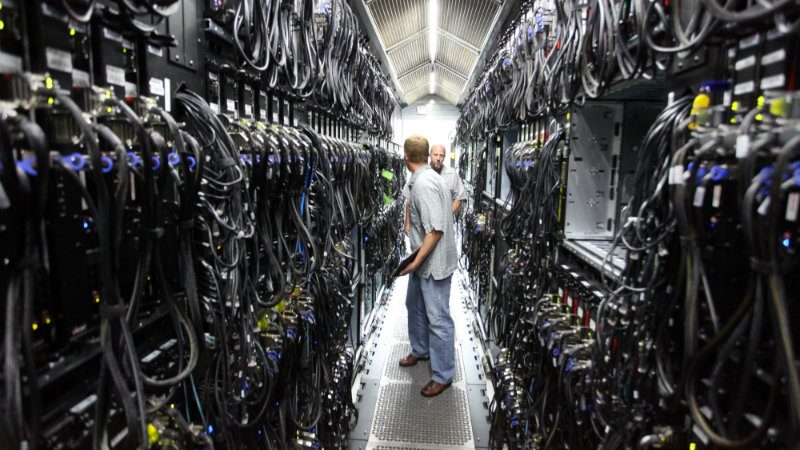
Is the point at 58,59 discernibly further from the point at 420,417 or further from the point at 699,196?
the point at 420,417

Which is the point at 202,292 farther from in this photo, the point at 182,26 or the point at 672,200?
the point at 672,200

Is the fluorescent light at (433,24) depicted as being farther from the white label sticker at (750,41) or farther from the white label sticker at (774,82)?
the white label sticker at (774,82)

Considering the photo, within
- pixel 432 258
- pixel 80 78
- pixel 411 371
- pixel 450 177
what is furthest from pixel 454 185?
pixel 80 78

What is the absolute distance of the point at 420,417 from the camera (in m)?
3.87

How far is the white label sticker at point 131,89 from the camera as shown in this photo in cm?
139

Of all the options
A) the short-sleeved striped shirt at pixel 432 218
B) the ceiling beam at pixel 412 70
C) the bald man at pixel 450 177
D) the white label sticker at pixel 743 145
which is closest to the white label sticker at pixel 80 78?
the white label sticker at pixel 743 145

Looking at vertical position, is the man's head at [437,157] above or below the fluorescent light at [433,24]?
below

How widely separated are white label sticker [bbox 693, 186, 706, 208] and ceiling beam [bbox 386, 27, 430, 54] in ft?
21.9

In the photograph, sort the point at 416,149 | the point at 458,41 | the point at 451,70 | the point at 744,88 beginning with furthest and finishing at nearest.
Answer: the point at 451,70 < the point at 458,41 < the point at 416,149 < the point at 744,88

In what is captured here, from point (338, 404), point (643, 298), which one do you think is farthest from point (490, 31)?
point (643, 298)

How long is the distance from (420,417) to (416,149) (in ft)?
7.50

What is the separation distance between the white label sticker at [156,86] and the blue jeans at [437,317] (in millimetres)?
2865

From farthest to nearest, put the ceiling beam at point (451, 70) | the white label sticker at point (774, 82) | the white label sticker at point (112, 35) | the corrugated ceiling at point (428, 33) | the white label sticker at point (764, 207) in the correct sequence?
1. the ceiling beam at point (451, 70)
2. the corrugated ceiling at point (428, 33)
3. the white label sticker at point (112, 35)
4. the white label sticker at point (774, 82)
5. the white label sticker at point (764, 207)

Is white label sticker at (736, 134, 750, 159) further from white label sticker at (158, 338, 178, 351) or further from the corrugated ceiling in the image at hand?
the corrugated ceiling
